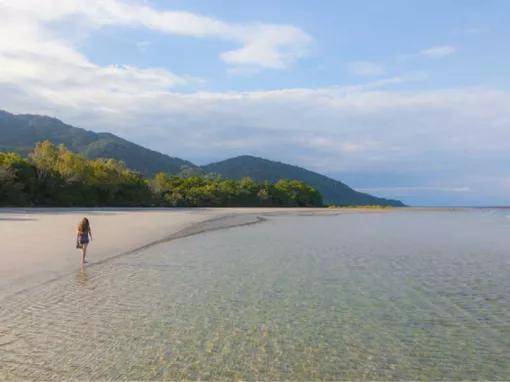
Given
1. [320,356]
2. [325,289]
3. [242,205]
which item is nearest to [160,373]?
[320,356]

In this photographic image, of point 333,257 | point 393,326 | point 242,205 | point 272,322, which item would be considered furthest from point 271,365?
point 242,205

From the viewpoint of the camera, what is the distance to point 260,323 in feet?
35.2

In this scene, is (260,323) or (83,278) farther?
(83,278)

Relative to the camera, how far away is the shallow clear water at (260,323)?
8000mm

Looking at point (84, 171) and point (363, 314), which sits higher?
point (84, 171)

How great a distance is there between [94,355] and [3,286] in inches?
259

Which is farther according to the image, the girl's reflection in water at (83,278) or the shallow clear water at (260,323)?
the girl's reflection in water at (83,278)

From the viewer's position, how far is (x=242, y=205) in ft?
400

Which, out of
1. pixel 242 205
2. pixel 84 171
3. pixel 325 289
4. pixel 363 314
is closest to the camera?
pixel 363 314

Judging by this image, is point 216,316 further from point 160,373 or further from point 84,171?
point 84,171

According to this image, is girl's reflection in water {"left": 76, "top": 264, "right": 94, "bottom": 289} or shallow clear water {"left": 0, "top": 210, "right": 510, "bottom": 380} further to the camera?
girl's reflection in water {"left": 76, "top": 264, "right": 94, "bottom": 289}

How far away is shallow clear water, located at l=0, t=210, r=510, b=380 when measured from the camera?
8.00m

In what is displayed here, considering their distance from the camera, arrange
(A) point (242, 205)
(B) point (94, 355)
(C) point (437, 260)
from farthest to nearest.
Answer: (A) point (242, 205) → (C) point (437, 260) → (B) point (94, 355)

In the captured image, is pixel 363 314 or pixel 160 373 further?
pixel 363 314
